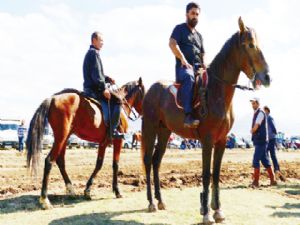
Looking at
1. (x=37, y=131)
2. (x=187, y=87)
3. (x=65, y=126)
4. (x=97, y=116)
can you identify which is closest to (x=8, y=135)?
(x=97, y=116)

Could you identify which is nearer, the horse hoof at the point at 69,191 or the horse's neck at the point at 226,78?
the horse's neck at the point at 226,78

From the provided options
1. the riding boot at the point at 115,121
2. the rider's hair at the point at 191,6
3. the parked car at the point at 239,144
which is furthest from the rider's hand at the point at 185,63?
the parked car at the point at 239,144

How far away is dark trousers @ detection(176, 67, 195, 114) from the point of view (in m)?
8.27

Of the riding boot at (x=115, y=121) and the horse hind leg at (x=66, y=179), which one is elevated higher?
the riding boot at (x=115, y=121)

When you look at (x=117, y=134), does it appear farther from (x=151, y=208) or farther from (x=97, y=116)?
(x=151, y=208)

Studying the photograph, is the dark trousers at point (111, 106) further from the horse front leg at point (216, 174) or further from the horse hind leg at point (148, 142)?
the horse front leg at point (216, 174)

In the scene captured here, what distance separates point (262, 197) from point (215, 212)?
3269mm

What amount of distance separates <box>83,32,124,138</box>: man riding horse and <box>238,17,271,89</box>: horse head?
3.88 metres

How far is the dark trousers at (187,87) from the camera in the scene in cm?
827

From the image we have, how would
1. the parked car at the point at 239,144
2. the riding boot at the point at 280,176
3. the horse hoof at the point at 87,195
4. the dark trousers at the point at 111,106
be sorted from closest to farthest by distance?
the horse hoof at the point at 87,195, the dark trousers at the point at 111,106, the riding boot at the point at 280,176, the parked car at the point at 239,144

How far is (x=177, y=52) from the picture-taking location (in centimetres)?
863

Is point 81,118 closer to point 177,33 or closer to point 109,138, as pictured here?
point 109,138

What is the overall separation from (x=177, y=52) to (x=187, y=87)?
2.44 ft

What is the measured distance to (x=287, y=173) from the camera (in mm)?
17547
